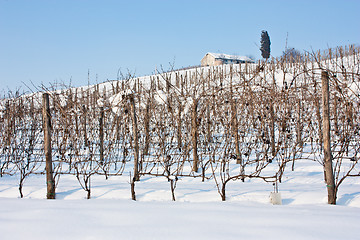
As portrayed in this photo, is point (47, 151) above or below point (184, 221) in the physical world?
above

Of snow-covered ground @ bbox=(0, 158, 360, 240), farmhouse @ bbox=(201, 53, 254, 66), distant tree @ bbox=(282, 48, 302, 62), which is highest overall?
farmhouse @ bbox=(201, 53, 254, 66)

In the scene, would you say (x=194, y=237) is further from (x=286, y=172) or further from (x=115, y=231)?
(x=286, y=172)

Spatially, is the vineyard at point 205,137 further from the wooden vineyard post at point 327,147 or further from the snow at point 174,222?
the snow at point 174,222

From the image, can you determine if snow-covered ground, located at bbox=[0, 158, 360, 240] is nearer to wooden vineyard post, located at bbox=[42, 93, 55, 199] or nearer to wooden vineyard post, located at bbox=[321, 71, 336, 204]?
wooden vineyard post, located at bbox=[321, 71, 336, 204]

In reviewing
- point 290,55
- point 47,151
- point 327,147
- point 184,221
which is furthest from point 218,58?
point 184,221

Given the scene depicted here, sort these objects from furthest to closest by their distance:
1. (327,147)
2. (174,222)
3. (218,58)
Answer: (218,58) → (327,147) → (174,222)

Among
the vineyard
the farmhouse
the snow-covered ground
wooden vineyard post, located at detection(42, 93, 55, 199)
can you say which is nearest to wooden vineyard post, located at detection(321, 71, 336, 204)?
the vineyard

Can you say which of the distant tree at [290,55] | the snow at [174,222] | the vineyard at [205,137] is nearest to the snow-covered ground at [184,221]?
the snow at [174,222]

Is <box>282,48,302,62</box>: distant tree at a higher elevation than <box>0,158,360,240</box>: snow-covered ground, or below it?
higher

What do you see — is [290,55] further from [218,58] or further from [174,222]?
[218,58]

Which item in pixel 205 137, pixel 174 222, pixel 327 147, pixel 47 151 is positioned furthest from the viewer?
pixel 205 137

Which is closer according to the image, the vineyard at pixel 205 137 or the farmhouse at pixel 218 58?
the vineyard at pixel 205 137

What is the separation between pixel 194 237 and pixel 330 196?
1.88 meters

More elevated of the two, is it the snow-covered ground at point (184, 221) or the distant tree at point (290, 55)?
the distant tree at point (290, 55)
